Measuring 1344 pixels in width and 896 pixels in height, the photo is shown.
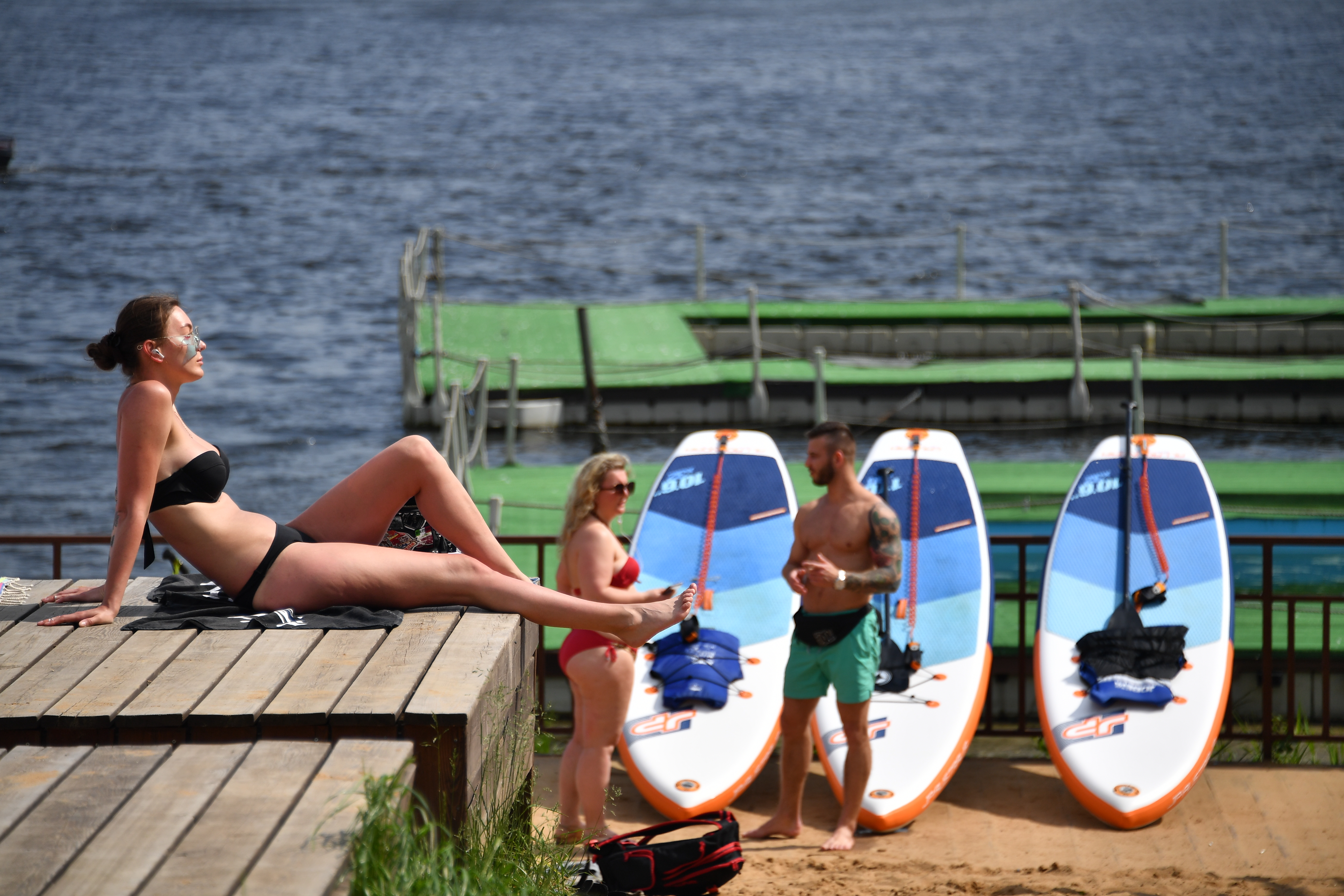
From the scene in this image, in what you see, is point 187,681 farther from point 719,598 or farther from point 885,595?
point 885,595

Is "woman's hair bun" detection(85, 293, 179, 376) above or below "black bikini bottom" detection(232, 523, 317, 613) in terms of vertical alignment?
above

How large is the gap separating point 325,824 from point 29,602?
181 cm

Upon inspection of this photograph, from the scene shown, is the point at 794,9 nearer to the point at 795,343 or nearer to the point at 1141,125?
the point at 1141,125

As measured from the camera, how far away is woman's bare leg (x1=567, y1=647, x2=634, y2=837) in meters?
4.68

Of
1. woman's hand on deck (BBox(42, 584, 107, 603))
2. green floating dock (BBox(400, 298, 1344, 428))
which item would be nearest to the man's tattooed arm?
woman's hand on deck (BBox(42, 584, 107, 603))

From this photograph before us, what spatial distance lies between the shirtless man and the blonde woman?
717 millimetres

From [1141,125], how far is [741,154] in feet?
54.6

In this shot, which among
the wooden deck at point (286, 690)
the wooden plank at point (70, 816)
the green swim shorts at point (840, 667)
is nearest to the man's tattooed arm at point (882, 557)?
the green swim shorts at point (840, 667)

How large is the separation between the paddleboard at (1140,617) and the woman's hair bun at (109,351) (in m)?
4.03

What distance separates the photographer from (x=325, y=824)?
7.97ft

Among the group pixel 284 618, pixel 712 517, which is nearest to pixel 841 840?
pixel 712 517

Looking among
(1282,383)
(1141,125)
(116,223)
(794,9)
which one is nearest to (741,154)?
(1141,125)

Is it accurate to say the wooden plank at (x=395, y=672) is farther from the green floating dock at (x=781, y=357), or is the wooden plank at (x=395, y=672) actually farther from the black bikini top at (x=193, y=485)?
the green floating dock at (x=781, y=357)

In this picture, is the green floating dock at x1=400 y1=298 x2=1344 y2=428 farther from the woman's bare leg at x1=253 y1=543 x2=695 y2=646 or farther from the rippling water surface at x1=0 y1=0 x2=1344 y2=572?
the woman's bare leg at x1=253 y1=543 x2=695 y2=646
